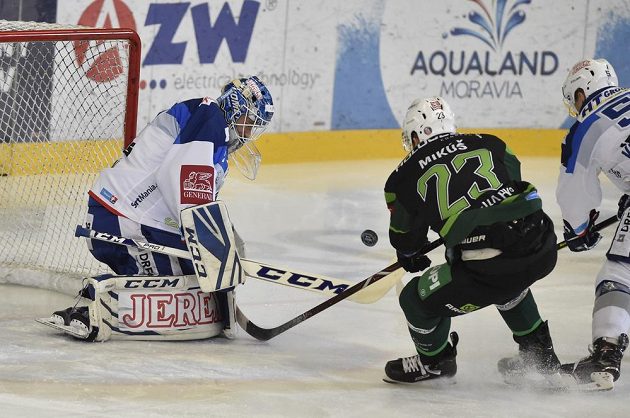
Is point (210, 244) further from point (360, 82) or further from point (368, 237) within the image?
point (360, 82)

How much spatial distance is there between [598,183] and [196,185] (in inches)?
46.5

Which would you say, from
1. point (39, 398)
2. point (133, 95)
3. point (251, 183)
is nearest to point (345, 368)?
point (39, 398)

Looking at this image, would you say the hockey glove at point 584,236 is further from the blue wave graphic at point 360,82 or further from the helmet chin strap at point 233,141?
the blue wave graphic at point 360,82

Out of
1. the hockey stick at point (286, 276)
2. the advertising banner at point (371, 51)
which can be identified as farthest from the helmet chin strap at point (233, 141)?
the advertising banner at point (371, 51)

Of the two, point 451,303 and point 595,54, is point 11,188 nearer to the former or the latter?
point 451,303

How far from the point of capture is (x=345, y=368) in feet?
11.4

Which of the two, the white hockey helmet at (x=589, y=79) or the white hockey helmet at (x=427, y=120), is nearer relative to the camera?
the white hockey helmet at (x=427, y=120)

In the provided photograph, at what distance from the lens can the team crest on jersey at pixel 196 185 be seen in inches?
Answer: 136

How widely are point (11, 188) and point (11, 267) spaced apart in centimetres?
59

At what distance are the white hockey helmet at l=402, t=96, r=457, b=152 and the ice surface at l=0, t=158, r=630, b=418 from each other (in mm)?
711

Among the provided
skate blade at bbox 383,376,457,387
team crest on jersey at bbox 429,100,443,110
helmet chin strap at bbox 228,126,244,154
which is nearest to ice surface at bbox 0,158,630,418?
skate blade at bbox 383,376,457,387

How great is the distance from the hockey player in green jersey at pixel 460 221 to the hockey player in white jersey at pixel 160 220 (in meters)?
0.64

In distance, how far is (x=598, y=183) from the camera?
3.44m

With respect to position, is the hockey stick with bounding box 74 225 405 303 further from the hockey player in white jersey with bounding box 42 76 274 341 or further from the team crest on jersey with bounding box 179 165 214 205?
the team crest on jersey with bounding box 179 165 214 205
